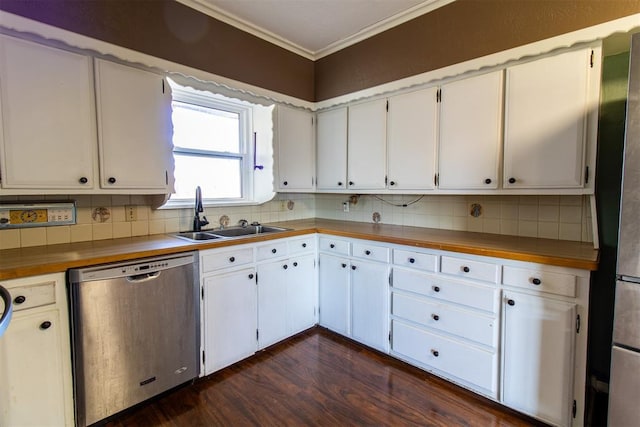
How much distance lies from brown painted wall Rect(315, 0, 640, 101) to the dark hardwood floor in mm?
2212

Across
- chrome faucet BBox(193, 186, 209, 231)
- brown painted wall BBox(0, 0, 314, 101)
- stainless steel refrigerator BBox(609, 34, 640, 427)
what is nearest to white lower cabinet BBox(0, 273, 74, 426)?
chrome faucet BBox(193, 186, 209, 231)

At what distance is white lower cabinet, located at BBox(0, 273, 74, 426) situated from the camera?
4.59 ft

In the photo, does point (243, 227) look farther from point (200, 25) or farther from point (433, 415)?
point (433, 415)

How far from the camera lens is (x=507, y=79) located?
6.46 ft

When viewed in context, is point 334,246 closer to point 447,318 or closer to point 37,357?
point 447,318

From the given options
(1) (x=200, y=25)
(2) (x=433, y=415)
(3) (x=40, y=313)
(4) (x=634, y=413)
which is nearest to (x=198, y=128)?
(1) (x=200, y=25)

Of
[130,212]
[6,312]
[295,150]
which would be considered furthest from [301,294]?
[6,312]

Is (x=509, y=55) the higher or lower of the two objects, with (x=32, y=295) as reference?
higher

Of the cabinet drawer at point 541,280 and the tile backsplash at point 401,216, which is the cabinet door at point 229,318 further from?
the cabinet drawer at point 541,280

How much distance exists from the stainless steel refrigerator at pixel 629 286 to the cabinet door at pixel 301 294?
6.41 feet

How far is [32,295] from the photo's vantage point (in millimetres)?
1442

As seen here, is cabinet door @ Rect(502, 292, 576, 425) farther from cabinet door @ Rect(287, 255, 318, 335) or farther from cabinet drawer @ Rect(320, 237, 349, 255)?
cabinet door @ Rect(287, 255, 318, 335)

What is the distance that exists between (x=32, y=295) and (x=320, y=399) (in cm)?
161

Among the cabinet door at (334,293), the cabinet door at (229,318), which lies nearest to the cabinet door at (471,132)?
the cabinet door at (334,293)
